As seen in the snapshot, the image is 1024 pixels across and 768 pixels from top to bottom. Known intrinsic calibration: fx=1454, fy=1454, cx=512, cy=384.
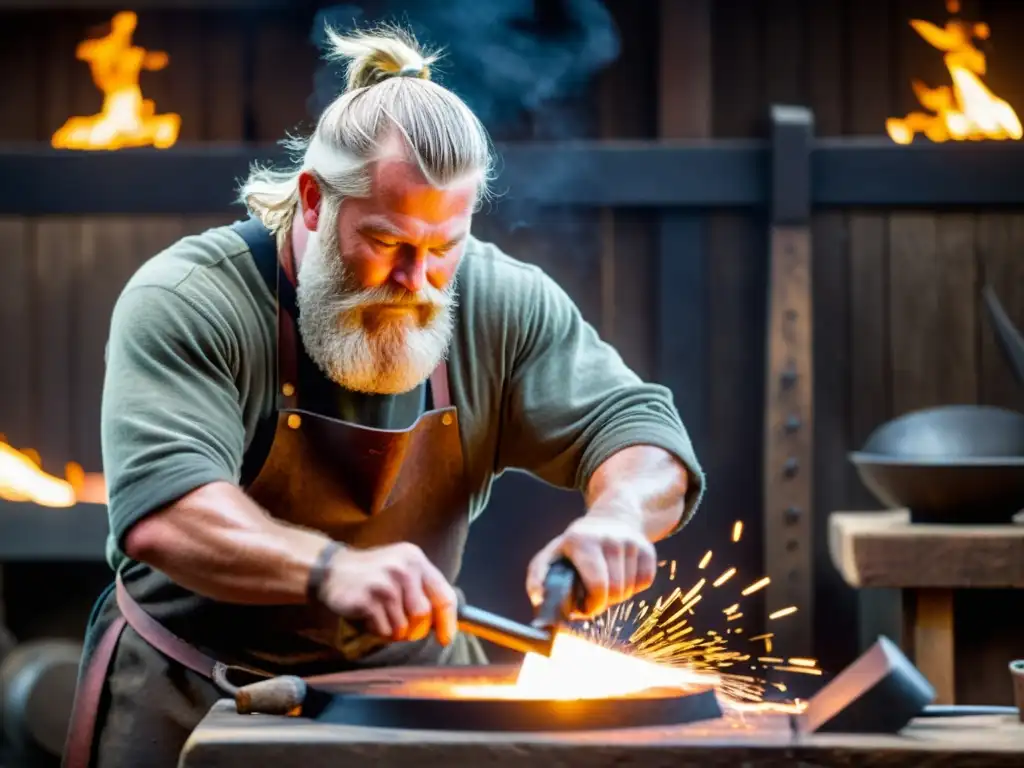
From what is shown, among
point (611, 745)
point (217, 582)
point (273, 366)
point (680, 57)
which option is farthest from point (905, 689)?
point (680, 57)

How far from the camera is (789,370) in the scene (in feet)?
16.7

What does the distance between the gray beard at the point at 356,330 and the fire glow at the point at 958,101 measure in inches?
126

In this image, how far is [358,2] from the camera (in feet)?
18.2

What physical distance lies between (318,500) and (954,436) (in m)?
2.26

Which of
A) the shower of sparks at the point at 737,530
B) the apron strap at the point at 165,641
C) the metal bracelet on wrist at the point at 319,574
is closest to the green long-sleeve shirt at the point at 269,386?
the apron strap at the point at 165,641

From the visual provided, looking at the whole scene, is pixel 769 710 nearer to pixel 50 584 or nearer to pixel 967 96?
pixel 50 584

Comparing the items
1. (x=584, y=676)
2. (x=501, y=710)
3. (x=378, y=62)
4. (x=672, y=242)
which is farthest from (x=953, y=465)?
(x=501, y=710)

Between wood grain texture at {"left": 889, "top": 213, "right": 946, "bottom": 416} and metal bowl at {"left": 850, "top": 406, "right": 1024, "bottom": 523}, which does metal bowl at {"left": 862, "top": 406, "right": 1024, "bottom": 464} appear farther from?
wood grain texture at {"left": 889, "top": 213, "right": 946, "bottom": 416}

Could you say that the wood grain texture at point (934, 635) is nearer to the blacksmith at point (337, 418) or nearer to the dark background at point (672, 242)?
the dark background at point (672, 242)

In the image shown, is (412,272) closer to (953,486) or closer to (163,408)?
(163,408)

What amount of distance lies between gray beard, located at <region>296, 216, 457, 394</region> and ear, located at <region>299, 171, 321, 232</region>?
0.02m

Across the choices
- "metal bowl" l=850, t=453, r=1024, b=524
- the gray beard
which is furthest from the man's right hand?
"metal bowl" l=850, t=453, r=1024, b=524

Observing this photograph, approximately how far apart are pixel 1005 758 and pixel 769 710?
39 cm

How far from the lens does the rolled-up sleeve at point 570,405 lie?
8.79 ft
